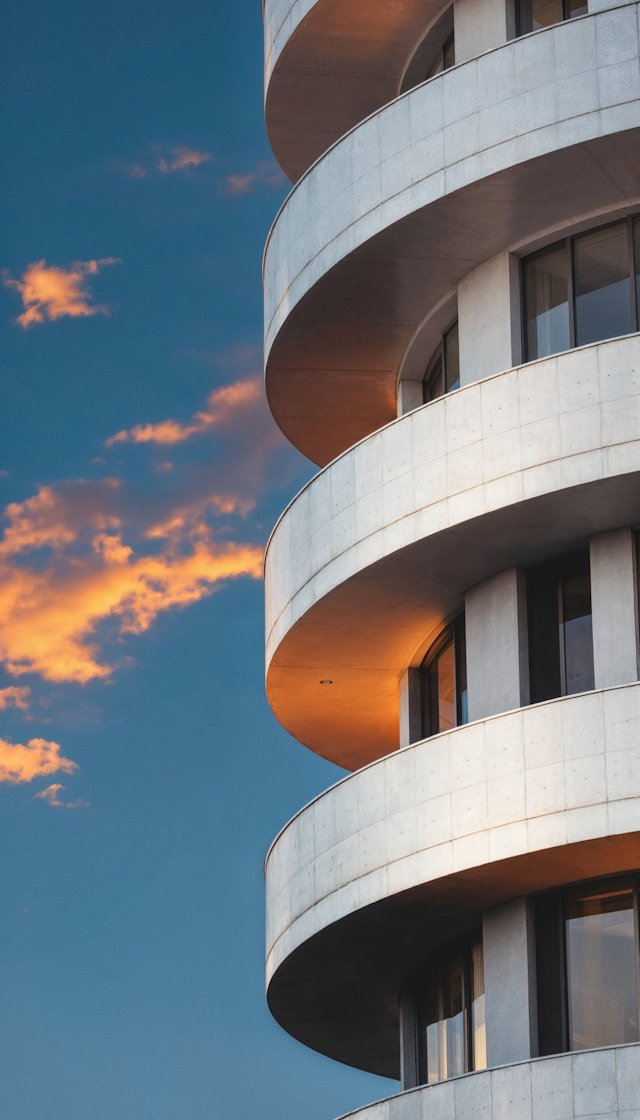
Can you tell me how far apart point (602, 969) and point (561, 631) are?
4618mm

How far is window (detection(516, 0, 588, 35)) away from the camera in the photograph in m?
29.1

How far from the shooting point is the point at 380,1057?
3541 cm

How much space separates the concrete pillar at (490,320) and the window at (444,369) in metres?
1.13

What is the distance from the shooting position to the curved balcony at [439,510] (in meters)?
24.8

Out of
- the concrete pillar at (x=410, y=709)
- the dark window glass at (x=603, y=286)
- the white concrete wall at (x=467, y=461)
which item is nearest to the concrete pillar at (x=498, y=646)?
A: the white concrete wall at (x=467, y=461)

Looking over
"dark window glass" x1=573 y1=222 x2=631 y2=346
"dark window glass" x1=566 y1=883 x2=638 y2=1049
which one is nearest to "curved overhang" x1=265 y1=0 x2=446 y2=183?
"dark window glass" x1=573 y1=222 x2=631 y2=346

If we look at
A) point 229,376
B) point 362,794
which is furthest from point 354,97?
point 229,376

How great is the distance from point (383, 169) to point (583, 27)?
3872 mm

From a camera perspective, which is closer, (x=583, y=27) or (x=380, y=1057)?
(x=583, y=27)

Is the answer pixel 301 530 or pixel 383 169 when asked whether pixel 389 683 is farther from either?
pixel 383 169

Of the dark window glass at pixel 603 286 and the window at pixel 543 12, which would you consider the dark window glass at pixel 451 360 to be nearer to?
the dark window glass at pixel 603 286

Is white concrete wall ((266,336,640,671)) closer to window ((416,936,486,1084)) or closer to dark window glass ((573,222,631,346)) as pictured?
dark window glass ((573,222,631,346))

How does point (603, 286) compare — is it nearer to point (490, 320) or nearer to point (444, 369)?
point (490, 320)

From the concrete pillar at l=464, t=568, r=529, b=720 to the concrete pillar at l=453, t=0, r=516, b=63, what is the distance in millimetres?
8546
